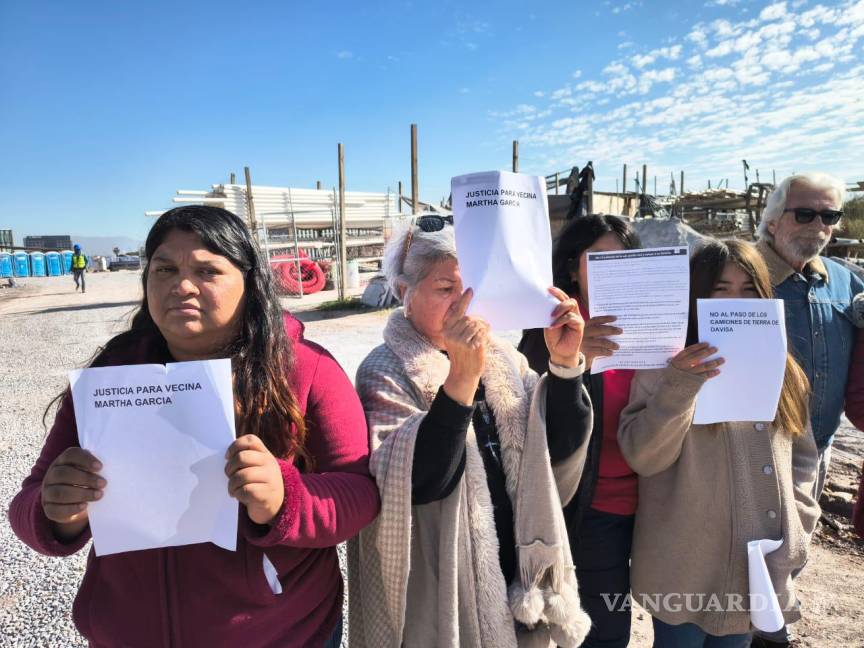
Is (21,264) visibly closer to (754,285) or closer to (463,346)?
(463,346)

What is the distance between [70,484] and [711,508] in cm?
185

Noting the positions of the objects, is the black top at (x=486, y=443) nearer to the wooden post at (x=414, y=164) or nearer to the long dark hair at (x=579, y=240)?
the long dark hair at (x=579, y=240)

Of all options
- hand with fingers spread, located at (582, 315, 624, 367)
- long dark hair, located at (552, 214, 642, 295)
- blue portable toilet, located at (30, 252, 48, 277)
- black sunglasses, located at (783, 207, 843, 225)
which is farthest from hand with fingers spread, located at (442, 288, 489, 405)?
blue portable toilet, located at (30, 252, 48, 277)

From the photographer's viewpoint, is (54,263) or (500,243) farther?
(54,263)

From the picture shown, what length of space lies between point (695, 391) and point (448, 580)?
935mm

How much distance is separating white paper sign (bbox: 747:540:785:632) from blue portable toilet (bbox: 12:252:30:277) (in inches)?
1685

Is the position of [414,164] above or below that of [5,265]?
above

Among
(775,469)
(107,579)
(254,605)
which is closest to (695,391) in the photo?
(775,469)

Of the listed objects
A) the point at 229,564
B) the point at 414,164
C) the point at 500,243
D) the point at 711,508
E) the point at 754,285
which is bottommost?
the point at 711,508

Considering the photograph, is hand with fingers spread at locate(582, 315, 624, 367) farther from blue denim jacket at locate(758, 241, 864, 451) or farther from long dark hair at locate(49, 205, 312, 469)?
blue denim jacket at locate(758, 241, 864, 451)

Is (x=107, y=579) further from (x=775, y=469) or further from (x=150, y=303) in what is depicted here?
(x=775, y=469)

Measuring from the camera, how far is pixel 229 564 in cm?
120

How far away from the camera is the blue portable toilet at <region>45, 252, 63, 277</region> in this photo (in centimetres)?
3556

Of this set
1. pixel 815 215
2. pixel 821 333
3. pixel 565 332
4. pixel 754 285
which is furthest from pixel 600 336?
pixel 815 215
